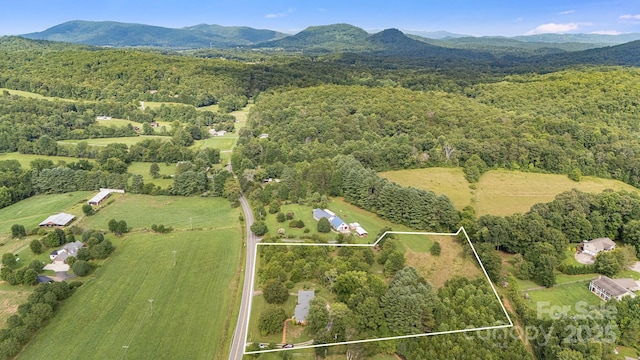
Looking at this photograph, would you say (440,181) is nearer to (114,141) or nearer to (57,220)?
A: (57,220)

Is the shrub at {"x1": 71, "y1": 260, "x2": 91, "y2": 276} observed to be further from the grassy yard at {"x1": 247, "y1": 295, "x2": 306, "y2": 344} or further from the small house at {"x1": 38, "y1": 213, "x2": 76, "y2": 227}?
the grassy yard at {"x1": 247, "y1": 295, "x2": 306, "y2": 344}

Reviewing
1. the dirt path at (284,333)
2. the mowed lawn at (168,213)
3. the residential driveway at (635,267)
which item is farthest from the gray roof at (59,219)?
the residential driveway at (635,267)

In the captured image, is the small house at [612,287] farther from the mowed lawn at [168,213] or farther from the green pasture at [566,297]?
the mowed lawn at [168,213]

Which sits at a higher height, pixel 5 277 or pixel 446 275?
pixel 446 275

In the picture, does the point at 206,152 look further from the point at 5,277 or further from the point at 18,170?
the point at 5,277

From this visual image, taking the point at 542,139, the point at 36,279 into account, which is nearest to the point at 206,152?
the point at 36,279
